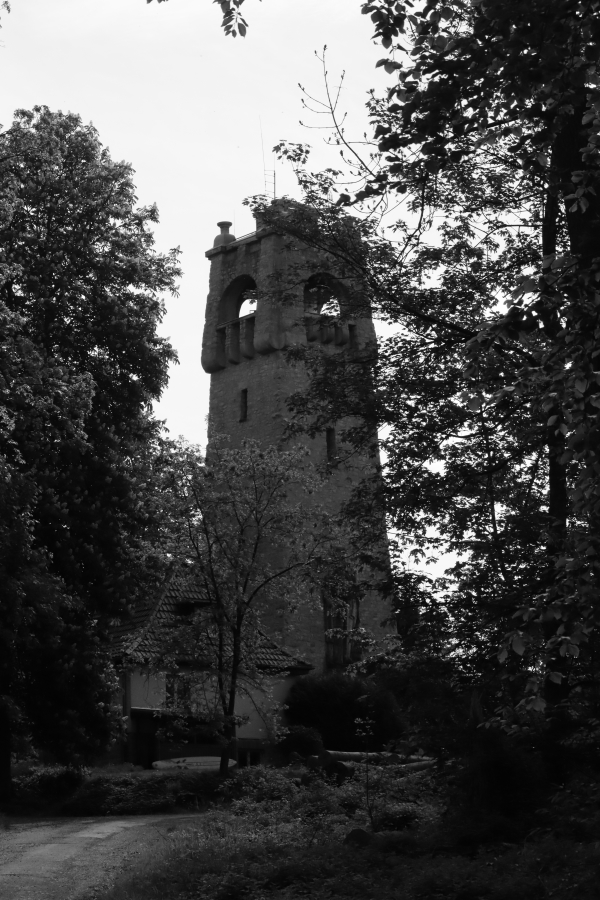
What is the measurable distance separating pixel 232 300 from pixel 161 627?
990 inches

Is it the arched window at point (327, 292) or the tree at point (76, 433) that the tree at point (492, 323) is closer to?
the arched window at point (327, 292)

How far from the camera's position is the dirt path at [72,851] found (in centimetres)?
1122

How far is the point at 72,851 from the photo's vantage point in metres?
14.4

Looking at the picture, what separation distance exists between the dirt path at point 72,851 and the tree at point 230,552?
5712 mm

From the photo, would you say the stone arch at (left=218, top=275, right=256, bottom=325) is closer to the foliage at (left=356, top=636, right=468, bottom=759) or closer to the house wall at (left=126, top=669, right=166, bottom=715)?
the house wall at (left=126, top=669, right=166, bottom=715)

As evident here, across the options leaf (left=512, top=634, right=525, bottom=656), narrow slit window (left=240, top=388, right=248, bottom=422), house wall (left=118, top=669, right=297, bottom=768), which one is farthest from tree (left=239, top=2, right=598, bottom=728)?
narrow slit window (left=240, top=388, right=248, bottom=422)

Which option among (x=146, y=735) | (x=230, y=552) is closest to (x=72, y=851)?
(x=230, y=552)

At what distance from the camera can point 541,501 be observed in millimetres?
14367

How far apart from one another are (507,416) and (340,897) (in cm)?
597

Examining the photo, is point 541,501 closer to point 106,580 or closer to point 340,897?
point 340,897

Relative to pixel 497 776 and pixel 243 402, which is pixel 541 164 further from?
pixel 243 402

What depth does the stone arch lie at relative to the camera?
158 ft

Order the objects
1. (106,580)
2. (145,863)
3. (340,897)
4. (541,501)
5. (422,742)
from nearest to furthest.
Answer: (340,897), (145,863), (422,742), (541,501), (106,580)

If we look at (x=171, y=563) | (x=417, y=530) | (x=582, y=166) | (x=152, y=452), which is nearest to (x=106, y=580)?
(x=171, y=563)
